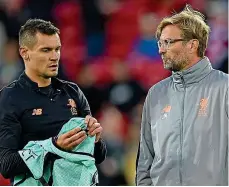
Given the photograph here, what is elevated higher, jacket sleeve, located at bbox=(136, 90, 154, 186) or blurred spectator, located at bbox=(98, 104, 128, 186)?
jacket sleeve, located at bbox=(136, 90, 154, 186)

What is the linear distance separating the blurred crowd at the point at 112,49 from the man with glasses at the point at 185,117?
2595mm

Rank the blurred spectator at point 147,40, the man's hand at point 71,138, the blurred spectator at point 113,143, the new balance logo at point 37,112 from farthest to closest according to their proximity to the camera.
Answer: the blurred spectator at point 147,40 → the blurred spectator at point 113,143 → the new balance logo at point 37,112 → the man's hand at point 71,138

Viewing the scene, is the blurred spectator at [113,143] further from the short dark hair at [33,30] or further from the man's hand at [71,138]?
the man's hand at [71,138]

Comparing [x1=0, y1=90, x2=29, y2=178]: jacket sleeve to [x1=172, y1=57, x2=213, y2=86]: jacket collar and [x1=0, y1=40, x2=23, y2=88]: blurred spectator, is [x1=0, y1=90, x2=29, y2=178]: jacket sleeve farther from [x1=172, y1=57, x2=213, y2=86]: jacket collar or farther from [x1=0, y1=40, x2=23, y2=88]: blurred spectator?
[x1=0, y1=40, x2=23, y2=88]: blurred spectator

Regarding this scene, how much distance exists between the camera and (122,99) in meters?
6.30

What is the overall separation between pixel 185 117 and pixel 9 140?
88cm

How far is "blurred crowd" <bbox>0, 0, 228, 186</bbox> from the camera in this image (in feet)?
20.4

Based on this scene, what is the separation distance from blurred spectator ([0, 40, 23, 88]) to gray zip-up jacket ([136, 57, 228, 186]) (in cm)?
305

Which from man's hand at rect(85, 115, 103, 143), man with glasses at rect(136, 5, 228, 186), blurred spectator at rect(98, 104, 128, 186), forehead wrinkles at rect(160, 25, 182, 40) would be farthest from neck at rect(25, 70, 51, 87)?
blurred spectator at rect(98, 104, 128, 186)

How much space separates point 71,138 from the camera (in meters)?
3.12

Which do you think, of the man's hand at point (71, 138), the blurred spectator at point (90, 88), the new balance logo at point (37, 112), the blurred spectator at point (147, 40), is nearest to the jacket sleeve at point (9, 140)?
the new balance logo at point (37, 112)

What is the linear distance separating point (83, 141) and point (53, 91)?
0.34 m

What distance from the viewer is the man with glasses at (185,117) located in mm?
3154

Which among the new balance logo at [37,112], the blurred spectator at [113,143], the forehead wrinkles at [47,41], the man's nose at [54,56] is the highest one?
the forehead wrinkles at [47,41]
